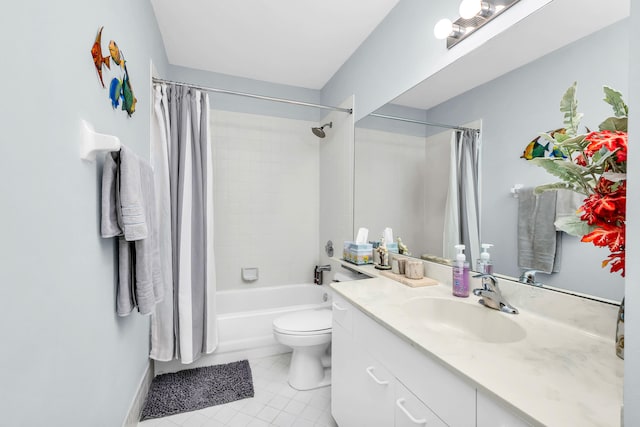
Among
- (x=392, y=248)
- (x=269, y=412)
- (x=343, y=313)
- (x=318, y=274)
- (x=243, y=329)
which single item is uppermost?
(x=392, y=248)

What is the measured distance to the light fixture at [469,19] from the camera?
1.13 meters

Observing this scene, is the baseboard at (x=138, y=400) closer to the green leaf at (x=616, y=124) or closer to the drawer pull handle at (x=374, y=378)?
the drawer pull handle at (x=374, y=378)

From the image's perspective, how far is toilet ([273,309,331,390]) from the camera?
186 centimetres

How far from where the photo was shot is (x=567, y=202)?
917 millimetres

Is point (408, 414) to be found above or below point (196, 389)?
above

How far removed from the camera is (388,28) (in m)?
1.82

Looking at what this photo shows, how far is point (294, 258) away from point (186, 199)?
127cm

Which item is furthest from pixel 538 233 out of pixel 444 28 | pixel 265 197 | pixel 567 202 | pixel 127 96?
pixel 265 197

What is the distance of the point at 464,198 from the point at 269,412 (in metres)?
1.64

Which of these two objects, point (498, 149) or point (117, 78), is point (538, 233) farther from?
point (117, 78)

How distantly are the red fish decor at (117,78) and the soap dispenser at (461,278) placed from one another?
5.25 ft

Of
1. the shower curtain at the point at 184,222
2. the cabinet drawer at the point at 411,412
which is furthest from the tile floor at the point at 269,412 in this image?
the cabinet drawer at the point at 411,412

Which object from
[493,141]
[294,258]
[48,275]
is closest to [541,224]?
[493,141]

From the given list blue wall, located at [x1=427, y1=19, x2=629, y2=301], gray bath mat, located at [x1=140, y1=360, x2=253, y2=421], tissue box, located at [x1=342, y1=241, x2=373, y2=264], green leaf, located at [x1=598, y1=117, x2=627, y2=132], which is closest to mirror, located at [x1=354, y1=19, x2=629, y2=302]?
blue wall, located at [x1=427, y1=19, x2=629, y2=301]
